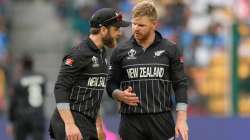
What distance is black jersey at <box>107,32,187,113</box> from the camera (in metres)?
6.75

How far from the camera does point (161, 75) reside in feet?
22.2

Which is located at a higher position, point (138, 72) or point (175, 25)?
point (175, 25)

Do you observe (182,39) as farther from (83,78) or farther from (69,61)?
→ (69,61)

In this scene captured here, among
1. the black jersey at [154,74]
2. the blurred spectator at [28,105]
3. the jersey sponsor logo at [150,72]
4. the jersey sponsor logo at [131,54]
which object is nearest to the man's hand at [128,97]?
the black jersey at [154,74]

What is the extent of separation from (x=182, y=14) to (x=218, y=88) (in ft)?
6.97

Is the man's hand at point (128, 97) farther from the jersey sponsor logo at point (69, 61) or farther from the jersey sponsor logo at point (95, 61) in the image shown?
the jersey sponsor logo at point (69, 61)

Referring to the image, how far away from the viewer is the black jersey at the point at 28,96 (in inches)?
506

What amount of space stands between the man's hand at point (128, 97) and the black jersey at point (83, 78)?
18 cm

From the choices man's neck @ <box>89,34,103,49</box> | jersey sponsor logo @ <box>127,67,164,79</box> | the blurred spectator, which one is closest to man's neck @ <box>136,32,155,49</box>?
jersey sponsor logo @ <box>127,67,164,79</box>

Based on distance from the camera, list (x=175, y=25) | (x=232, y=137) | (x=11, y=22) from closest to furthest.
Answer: (x=232, y=137)
(x=175, y=25)
(x=11, y=22)

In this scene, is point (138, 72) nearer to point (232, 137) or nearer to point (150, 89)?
point (150, 89)

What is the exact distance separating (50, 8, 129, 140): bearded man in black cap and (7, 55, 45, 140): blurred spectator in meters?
6.30

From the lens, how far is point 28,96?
511 inches

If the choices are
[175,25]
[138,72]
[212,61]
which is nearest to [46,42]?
[175,25]
